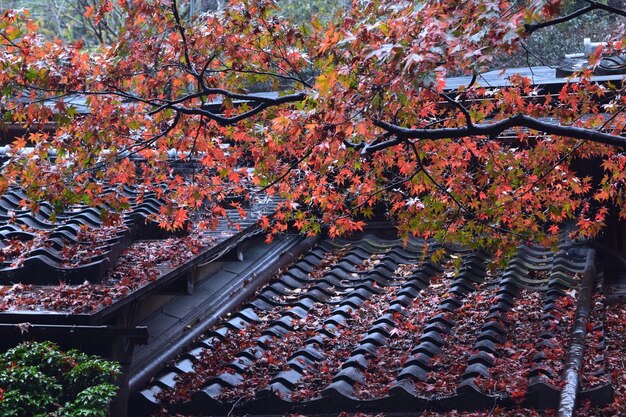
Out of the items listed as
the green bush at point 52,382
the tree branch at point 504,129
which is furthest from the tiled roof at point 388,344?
the tree branch at point 504,129

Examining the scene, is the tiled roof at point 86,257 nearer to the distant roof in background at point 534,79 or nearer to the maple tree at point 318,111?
the maple tree at point 318,111

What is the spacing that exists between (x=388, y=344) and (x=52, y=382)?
3520mm

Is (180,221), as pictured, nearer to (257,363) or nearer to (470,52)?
(257,363)

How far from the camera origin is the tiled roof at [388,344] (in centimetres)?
714

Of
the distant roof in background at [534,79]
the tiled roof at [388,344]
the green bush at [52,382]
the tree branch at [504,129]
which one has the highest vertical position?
the distant roof in background at [534,79]

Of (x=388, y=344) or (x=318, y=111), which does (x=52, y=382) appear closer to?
(x=318, y=111)

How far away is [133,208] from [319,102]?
4.51m

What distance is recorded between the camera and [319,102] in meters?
6.06

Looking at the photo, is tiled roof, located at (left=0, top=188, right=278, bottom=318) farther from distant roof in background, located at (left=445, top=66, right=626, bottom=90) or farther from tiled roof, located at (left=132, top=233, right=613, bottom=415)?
distant roof in background, located at (left=445, top=66, right=626, bottom=90)

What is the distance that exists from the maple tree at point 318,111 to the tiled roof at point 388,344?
82 cm

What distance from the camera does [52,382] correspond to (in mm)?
6184

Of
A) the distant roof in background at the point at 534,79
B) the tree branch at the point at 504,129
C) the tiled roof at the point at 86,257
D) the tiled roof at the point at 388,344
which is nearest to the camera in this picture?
the tree branch at the point at 504,129

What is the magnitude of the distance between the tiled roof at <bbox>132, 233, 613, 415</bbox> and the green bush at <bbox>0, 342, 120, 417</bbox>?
3.18 feet

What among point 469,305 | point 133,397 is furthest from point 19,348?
point 469,305
